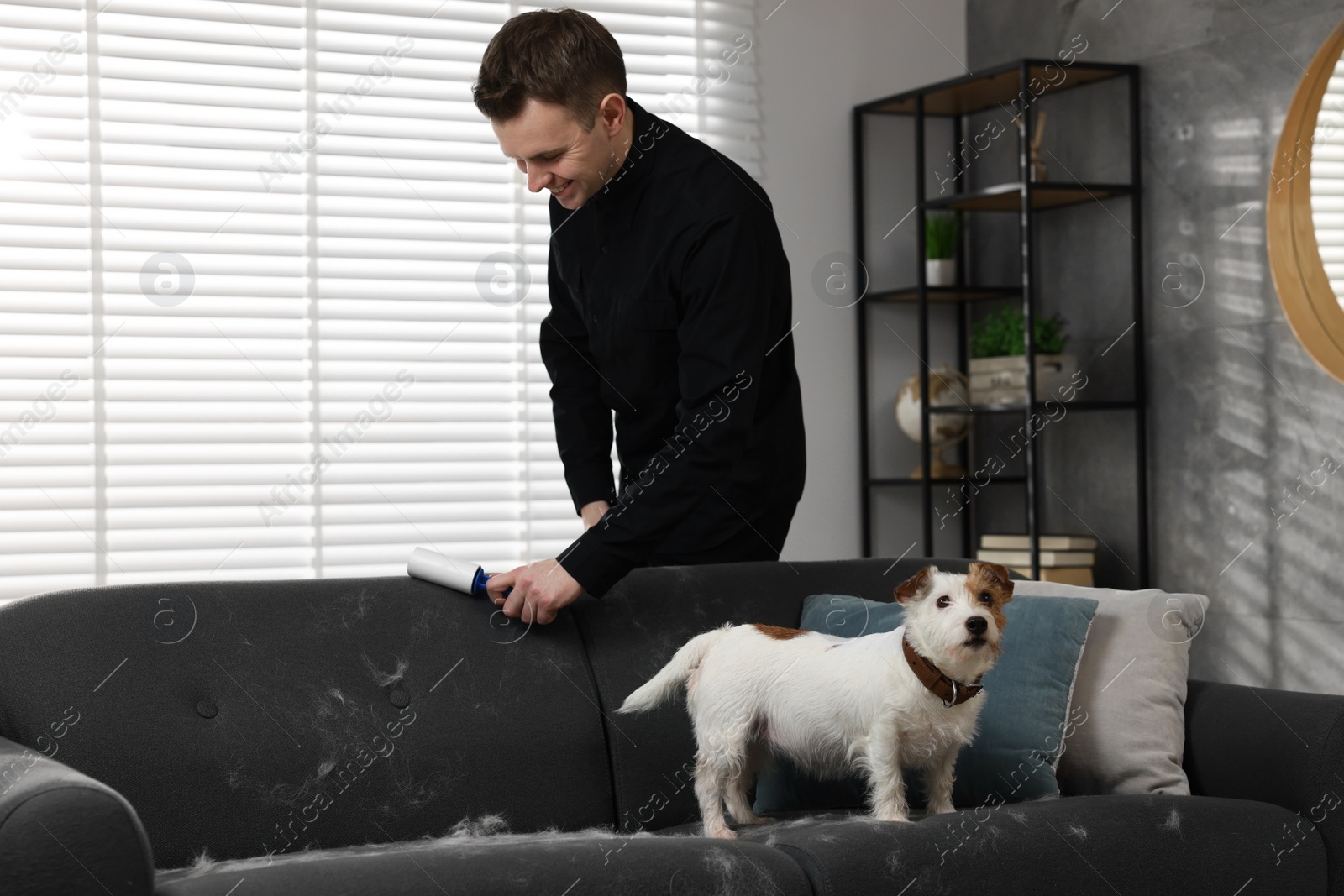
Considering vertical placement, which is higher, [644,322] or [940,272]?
[940,272]

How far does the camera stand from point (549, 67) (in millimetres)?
1939

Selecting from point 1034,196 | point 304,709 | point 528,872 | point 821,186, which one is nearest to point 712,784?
point 528,872

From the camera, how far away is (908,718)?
1.65 meters

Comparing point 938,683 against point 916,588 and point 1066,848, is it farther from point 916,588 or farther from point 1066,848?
point 1066,848

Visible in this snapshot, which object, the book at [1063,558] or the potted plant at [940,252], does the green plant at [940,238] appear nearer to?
the potted plant at [940,252]

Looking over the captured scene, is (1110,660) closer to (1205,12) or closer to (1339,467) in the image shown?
(1339,467)

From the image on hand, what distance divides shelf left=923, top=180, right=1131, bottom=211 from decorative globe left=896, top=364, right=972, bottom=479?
490mm

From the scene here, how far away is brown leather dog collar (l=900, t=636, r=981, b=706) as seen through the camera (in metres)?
1.64

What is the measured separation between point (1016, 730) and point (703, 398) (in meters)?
0.67

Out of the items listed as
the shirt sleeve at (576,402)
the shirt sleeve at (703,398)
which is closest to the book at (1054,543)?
the shirt sleeve at (576,402)

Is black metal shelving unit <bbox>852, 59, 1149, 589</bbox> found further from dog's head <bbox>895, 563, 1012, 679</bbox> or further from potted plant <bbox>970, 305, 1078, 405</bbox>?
dog's head <bbox>895, 563, 1012, 679</bbox>

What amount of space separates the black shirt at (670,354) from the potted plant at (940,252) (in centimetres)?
176

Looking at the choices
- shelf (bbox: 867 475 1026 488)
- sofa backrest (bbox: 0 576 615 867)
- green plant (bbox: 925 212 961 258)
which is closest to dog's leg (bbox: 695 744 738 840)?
sofa backrest (bbox: 0 576 615 867)

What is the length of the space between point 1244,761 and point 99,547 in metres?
2.66
